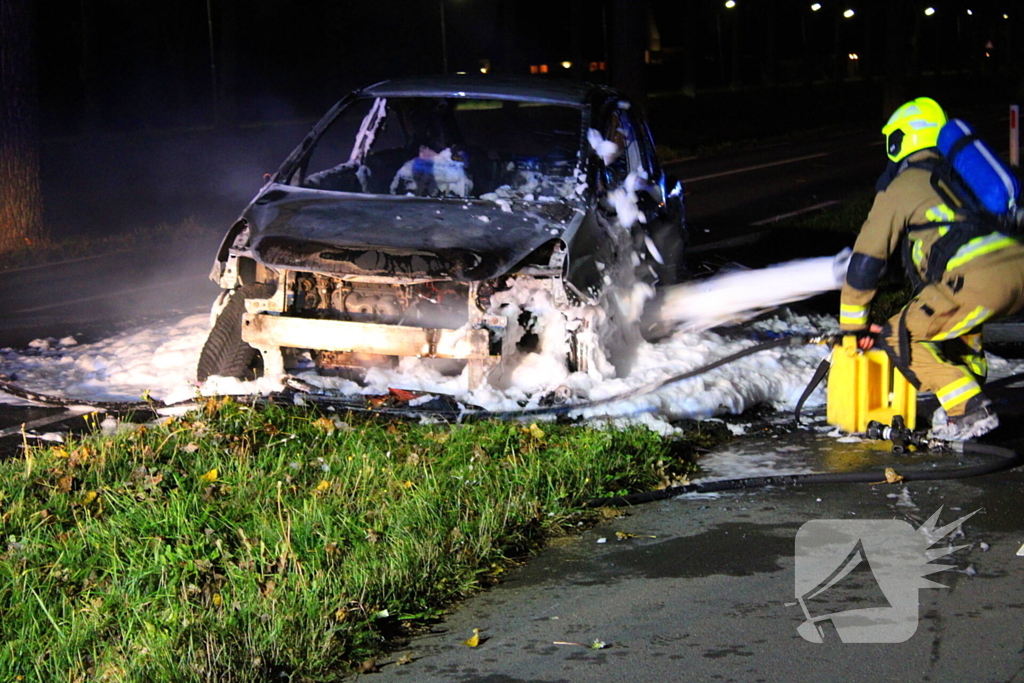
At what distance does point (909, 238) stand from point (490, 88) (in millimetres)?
3024

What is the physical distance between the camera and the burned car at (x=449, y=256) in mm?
6281

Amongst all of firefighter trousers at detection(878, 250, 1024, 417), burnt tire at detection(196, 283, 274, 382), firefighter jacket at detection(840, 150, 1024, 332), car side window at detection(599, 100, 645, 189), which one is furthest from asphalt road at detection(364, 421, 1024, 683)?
car side window at detection(599, 100, 645, 189)

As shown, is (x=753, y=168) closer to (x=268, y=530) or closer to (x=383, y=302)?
(x=383, y=302)

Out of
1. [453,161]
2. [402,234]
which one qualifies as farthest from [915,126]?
[453,161]

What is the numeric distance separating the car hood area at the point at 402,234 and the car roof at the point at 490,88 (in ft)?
3.45

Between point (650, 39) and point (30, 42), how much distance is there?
39.7m

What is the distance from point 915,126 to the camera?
5688 millimetres

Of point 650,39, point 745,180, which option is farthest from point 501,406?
point 650,39

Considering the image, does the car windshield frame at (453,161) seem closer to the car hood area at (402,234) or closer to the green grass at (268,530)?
the car hood area at (402,234)

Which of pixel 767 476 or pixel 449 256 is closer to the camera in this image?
pixel 767 476

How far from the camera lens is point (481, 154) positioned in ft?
26.7

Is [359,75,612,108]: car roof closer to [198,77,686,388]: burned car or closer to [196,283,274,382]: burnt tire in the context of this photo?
[198,77,686,388]: burned car

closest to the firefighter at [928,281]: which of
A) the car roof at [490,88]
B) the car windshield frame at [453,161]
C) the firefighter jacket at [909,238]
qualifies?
the firefighter jacket at [909,238]

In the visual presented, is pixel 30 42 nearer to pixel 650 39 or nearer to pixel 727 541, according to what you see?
pixel 727 541
